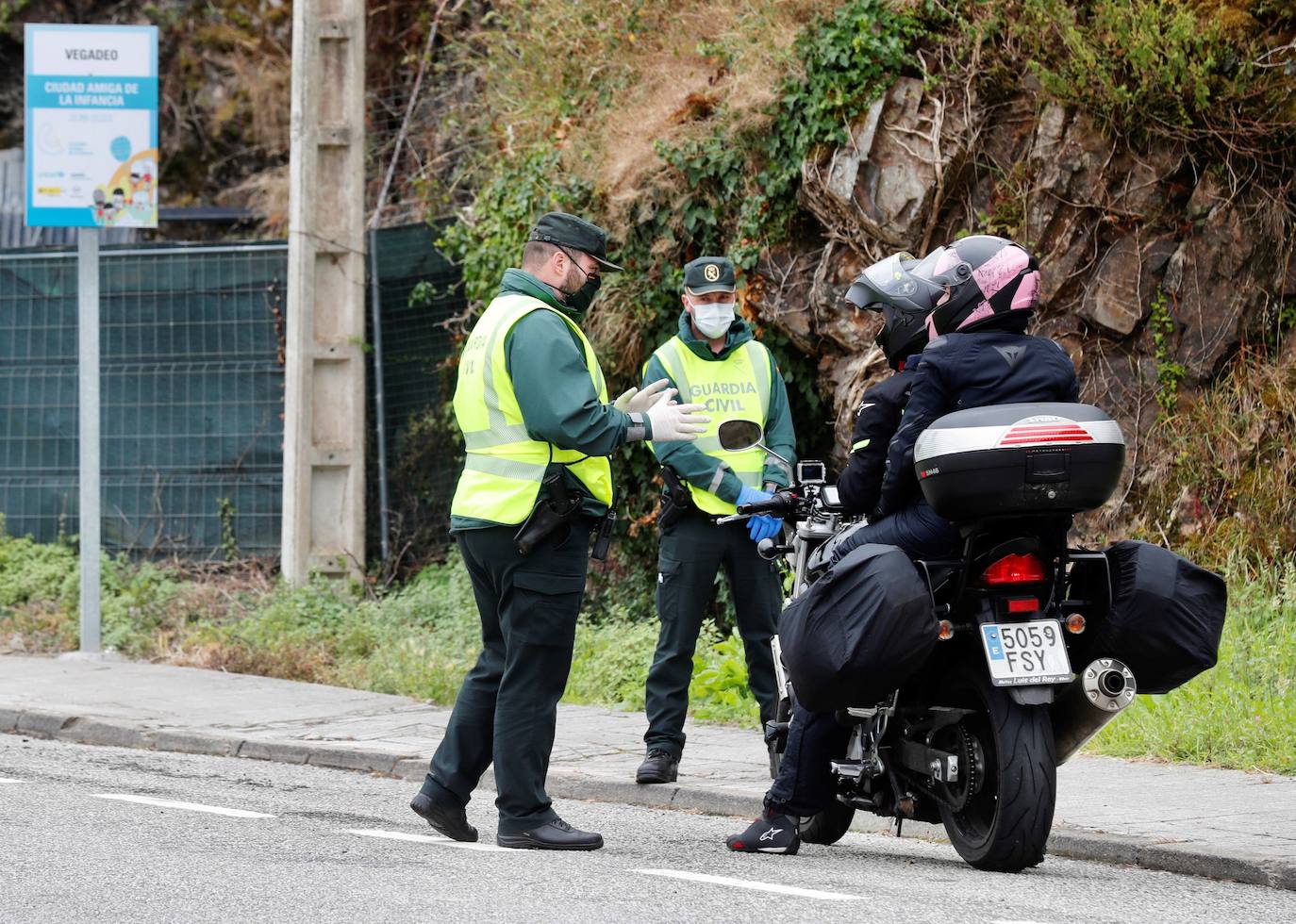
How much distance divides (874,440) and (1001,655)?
904mm

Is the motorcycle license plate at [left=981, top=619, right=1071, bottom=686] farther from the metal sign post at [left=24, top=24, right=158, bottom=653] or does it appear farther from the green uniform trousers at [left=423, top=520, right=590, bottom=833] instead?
the metal sign post at [left=24, top=24, right=158, bottom=653]

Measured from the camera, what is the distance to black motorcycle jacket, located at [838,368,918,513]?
5.98m

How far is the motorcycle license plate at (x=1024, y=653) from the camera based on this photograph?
18.0 feet

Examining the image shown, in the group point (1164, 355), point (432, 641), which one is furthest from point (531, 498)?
point (432, 641)

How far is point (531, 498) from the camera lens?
6223mm

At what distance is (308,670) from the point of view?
38.5 ft

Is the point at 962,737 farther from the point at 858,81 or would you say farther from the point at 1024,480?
the point at 858,81

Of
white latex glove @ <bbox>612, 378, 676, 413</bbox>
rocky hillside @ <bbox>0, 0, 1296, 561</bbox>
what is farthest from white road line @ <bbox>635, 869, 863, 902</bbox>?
rocky hillside @ <bbox>0, 0, 1296, 561</bbox>

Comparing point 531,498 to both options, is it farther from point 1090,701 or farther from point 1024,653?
point 1090,701

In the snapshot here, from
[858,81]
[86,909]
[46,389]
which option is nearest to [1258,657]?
[858,81]

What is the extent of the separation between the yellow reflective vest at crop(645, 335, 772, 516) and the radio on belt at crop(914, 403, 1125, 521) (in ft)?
8.10

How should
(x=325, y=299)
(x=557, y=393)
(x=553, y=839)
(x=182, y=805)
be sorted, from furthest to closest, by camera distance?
(x=325, y=299)
(x=182, y=805)
(x=553, y=839)
(x=557, y=393)

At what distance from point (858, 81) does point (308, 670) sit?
17.1 ft

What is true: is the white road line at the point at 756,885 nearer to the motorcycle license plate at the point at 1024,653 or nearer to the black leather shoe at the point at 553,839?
the black leather shoe at the point at 553,839
